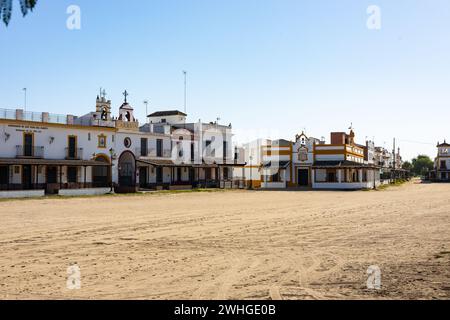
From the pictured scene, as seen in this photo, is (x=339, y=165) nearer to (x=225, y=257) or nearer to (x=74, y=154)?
(x=74, y=154)

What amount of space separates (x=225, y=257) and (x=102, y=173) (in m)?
34.7

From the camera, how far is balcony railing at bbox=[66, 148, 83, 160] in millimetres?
40750

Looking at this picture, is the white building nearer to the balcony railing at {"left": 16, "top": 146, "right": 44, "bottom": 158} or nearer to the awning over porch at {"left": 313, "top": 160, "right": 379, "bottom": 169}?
the balcony railing at {"left": 16, "top": 146, "right": 44, "bottom": 158}

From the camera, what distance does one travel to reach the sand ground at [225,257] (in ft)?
25.5

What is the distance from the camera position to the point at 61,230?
51.5 feet

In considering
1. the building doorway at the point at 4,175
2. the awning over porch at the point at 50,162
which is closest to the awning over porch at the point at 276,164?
the awning over porch at the point at 50,162

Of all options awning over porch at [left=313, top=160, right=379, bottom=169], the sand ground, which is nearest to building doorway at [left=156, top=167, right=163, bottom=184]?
awning over porch at [left=313, top=160, right=379, bottom=169]

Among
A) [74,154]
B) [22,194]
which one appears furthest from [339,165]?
[22,194]

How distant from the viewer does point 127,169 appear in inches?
1822

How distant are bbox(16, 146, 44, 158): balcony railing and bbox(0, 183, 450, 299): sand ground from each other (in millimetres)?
20438

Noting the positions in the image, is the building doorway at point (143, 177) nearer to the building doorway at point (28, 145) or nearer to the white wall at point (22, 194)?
the building doorway at point (28, 145)

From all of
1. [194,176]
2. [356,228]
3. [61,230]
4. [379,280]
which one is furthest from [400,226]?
[194,176]

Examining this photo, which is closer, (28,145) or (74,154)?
(28,145)
